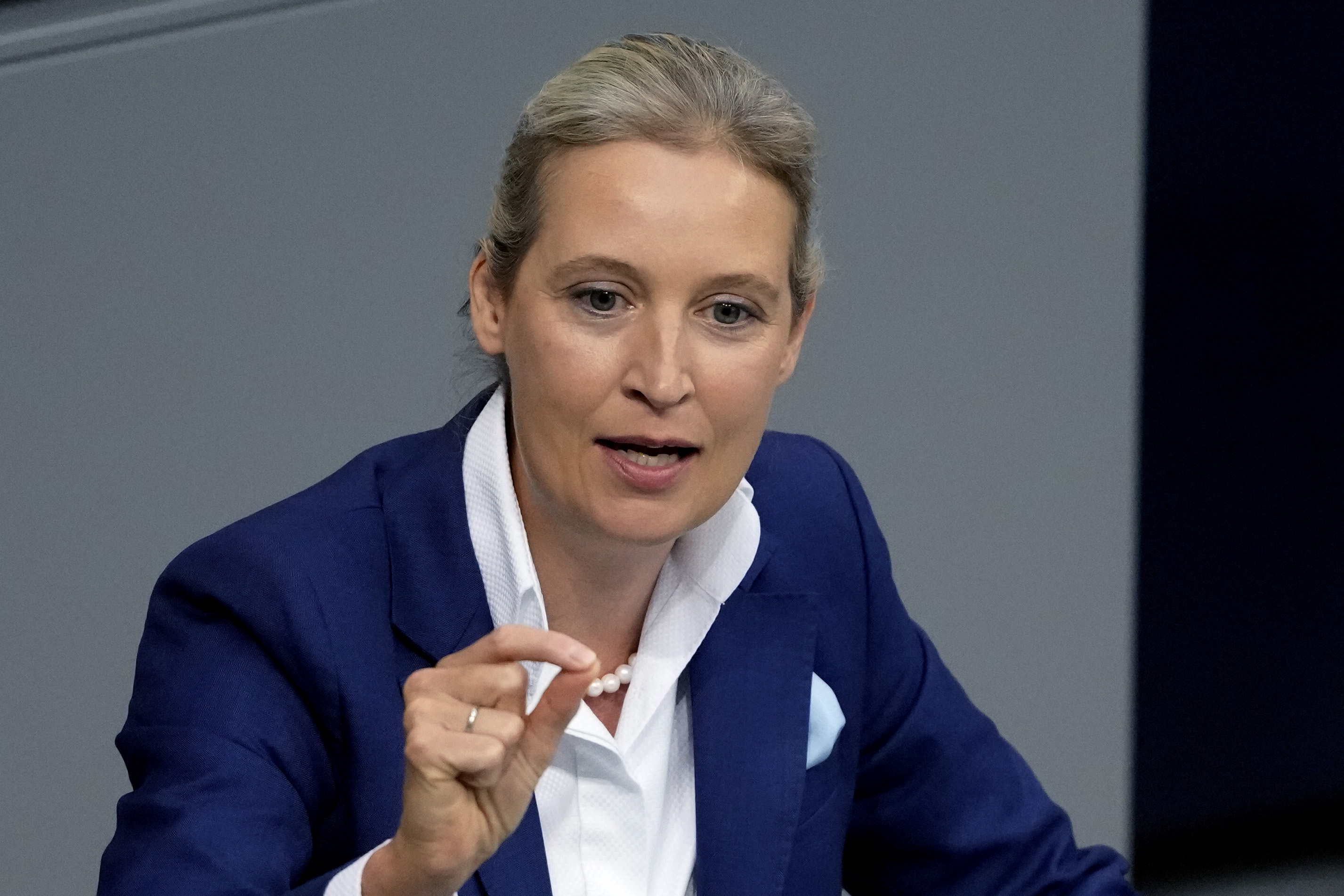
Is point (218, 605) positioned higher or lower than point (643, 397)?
lower

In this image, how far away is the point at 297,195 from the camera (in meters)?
2.30

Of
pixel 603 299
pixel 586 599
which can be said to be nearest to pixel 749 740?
pixel 586 599

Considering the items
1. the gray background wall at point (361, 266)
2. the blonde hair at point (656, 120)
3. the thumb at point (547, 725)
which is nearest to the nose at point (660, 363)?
the blonde hair at point (656, 120)

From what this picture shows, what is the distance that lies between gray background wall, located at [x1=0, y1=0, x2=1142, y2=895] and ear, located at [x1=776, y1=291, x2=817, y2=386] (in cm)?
66

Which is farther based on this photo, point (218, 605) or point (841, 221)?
point (841, 221)

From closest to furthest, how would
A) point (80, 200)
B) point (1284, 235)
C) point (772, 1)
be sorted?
1. point (80, 200)
2. point (772, 1)
3. point (1284, 235)

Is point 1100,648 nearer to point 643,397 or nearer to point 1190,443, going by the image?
point 1190,443

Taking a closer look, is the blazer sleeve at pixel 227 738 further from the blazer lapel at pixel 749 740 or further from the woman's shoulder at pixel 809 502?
the woman's shoulder at pixel 809 502

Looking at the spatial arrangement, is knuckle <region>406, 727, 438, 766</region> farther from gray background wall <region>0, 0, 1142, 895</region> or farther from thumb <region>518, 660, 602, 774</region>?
gray background wall <region>0, 0, 1142, 895</region>

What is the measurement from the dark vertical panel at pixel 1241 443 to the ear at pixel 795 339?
1264 millimetres

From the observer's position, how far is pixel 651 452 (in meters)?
1.45

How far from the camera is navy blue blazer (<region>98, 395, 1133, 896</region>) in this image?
135 centimetres

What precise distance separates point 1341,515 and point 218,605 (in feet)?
6.63

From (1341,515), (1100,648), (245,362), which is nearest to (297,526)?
(245,362)
